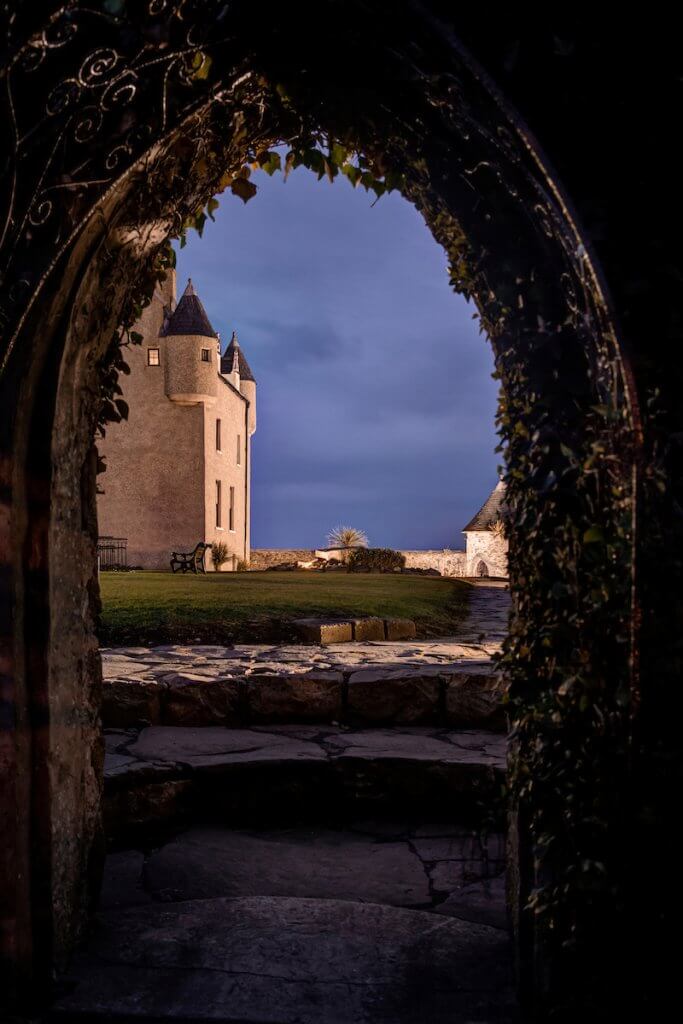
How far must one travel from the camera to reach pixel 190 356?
2480 cm

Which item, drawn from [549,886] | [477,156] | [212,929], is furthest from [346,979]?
[477,156]

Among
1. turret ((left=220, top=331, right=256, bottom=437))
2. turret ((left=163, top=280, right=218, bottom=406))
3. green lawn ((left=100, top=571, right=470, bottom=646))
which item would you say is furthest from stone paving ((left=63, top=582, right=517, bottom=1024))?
turret ((left=220, top=331, right=256, bottom=437))

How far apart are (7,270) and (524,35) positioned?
5.37 feet

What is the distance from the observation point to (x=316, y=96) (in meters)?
2.68

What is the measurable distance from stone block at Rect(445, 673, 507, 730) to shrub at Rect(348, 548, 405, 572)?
18.3 m

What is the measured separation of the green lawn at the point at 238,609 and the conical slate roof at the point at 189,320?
1412 centimetres

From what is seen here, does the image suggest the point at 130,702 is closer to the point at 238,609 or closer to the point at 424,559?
the point at 238,609

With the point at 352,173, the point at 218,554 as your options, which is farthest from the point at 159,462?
the point at 352,173

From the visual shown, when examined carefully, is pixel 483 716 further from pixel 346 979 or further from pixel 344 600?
pixel 344 600

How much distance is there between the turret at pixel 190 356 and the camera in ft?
81.5

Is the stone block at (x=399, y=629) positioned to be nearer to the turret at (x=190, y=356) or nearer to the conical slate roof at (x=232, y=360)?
the turret at (x=190, y=356)

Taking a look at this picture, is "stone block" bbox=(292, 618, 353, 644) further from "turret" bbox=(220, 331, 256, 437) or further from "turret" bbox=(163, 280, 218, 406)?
"turret" bbox=(220, 331, 256, 437)

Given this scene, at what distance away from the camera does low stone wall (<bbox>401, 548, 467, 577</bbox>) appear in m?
26.7

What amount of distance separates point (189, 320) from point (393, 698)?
21738mm
